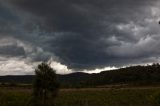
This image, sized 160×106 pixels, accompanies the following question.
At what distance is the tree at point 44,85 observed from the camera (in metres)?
46.2

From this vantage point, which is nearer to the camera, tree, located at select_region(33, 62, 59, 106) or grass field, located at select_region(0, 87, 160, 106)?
tree, located at select_region(33, 62, 59, 106)

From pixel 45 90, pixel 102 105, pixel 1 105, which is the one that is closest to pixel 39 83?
pixel 45 90

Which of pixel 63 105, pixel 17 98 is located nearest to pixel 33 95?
pixel 63 105

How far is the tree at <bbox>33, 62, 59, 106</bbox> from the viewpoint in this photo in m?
46.2

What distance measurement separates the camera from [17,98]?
2270 inches

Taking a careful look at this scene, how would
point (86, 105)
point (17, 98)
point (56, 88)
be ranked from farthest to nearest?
point (17, 98), point (86, 105), point (56, 88)

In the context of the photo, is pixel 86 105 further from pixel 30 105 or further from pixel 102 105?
pixel 30 105

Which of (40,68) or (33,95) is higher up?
(40,68)

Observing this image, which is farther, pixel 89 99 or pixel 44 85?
pixel 89 99

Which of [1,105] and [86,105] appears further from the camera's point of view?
[86,105]

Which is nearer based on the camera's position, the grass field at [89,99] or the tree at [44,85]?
the tree at [44,85]

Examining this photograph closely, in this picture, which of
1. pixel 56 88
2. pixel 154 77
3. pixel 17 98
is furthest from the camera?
pixel 154 77

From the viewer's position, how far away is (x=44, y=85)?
46.4 metres

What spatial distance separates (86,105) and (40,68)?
9089 millimetres
